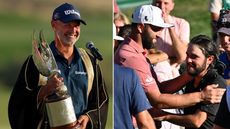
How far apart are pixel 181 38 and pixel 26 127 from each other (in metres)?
3.16

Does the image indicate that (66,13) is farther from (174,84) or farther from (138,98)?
(174,84)

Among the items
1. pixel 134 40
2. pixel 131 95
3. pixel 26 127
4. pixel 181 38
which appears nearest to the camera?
pixel 26 127

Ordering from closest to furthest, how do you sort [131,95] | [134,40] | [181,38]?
[131,95], [134,40], [181,38]

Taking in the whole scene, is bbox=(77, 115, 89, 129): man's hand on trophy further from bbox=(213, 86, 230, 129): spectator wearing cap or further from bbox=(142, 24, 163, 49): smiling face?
bbox=(142, 24, 163, 49): smiling face

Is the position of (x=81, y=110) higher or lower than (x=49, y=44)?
lower

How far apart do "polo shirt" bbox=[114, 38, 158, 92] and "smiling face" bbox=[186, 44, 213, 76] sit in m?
0.42

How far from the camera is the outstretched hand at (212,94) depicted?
6637 millimetres

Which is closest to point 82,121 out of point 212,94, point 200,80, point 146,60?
point 146,60

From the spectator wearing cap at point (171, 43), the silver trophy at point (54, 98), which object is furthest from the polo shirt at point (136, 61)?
the silver trophy at point (54, 98)

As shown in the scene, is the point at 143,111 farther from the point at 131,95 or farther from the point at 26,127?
the point at 26,127

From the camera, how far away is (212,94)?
21.9ft

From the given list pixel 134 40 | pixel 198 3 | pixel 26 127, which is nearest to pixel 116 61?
pixel 134 40

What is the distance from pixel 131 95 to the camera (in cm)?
619

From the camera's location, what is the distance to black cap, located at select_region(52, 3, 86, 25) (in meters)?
5.18
